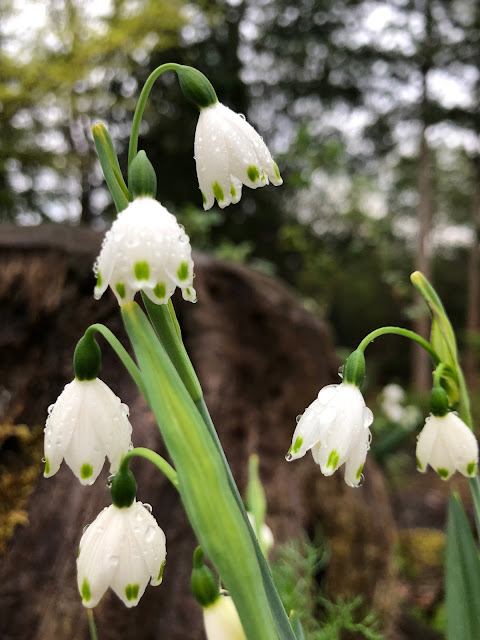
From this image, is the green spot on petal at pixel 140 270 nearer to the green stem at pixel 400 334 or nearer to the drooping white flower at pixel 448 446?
the green stem at pixel 400 334

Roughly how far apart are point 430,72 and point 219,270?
5896mm

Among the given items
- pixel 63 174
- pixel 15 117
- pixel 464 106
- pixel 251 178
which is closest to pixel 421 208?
pixel 464 106

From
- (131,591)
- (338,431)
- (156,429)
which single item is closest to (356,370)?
(338,431)

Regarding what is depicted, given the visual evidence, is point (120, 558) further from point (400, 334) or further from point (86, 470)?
point (400, 334)

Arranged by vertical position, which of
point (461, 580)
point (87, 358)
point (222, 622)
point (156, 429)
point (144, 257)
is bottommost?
point (156, 429)

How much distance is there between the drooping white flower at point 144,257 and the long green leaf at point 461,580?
46cm

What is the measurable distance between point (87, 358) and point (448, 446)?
0.39 metres

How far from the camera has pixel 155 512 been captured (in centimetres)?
150

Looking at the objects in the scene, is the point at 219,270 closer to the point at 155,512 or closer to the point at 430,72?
the point at 155,512

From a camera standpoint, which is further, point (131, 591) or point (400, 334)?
point (400, 334)

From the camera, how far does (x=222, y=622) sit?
1.83 ft

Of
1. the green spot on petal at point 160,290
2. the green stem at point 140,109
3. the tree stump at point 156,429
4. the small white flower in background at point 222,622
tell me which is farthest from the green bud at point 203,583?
the tree stump at point 156,429

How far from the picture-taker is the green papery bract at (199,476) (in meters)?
0.47

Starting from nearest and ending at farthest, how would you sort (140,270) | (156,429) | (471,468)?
(140,270), (471,468), (156,429)
